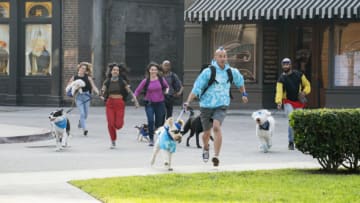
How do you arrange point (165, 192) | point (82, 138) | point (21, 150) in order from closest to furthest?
point (165, 192), point (21, 150), point (82, 138)

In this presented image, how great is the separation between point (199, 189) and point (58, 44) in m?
23.8

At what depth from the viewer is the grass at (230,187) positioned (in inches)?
430

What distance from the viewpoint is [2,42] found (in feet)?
118

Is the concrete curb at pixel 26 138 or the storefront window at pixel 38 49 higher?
the storefront window at pixel 38 49

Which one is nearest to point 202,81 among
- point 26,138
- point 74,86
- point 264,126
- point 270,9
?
point 264,126

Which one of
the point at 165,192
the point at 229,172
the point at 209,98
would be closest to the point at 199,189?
the point at 165,192

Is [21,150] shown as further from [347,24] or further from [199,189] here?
[347,24]

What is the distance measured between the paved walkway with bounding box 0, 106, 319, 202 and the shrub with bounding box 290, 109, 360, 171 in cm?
143

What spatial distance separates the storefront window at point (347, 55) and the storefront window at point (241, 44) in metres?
2.90

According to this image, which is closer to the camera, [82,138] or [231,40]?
[82,138]

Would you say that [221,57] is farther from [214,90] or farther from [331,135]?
[331,135]

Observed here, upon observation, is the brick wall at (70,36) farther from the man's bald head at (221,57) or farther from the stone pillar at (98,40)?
the man's bald head at (221,57)

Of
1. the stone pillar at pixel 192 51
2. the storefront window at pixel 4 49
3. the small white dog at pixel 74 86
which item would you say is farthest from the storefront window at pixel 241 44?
the small white dog at pixel 74 86

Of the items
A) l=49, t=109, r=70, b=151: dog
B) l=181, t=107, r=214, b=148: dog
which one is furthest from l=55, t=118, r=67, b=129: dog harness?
l=181, t=107, r=214, b=148: dog
